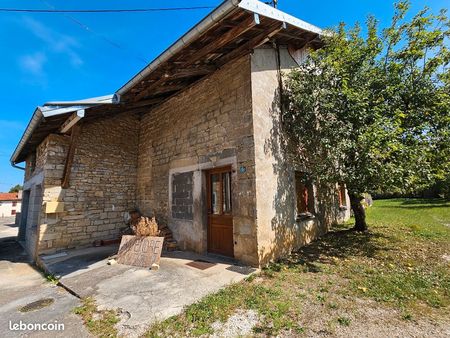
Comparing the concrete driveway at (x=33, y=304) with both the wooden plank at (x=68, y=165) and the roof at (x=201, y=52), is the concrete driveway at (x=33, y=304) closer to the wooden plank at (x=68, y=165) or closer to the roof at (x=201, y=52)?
the wooden plank at (x=68, y=165)

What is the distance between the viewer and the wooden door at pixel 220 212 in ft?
17.4

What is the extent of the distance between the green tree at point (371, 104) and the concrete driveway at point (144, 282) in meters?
3.29

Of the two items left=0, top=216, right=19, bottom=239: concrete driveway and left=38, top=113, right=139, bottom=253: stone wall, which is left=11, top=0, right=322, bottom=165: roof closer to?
left=38, top=113, right=139, bottom=253: stone wall

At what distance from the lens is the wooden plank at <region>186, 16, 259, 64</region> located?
12.9ft

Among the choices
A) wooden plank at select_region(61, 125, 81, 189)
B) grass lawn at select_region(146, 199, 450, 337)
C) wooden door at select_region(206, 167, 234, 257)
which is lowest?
grass lawn at select_region(146, 199, 450, 337)

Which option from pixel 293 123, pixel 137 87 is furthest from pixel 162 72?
pixel 293 123

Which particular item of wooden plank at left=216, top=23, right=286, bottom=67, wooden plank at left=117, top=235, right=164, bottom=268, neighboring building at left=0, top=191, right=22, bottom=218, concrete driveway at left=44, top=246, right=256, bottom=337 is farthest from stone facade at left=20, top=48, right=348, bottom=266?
neighboring building at left=0, top=191, right=22, bottom=218

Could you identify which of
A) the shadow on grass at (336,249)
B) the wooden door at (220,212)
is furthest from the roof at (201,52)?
the shadow on grass at (336,249)

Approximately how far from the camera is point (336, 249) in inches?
215

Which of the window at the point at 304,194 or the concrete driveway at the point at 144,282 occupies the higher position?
the window at the point at 304,194

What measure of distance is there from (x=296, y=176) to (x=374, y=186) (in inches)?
68.1

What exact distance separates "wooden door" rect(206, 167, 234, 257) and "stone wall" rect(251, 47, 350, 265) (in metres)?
0.91

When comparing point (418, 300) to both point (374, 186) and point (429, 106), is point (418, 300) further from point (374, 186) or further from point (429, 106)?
point (429, 106)

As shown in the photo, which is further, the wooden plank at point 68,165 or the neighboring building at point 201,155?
the wooden plank at point 68,165
